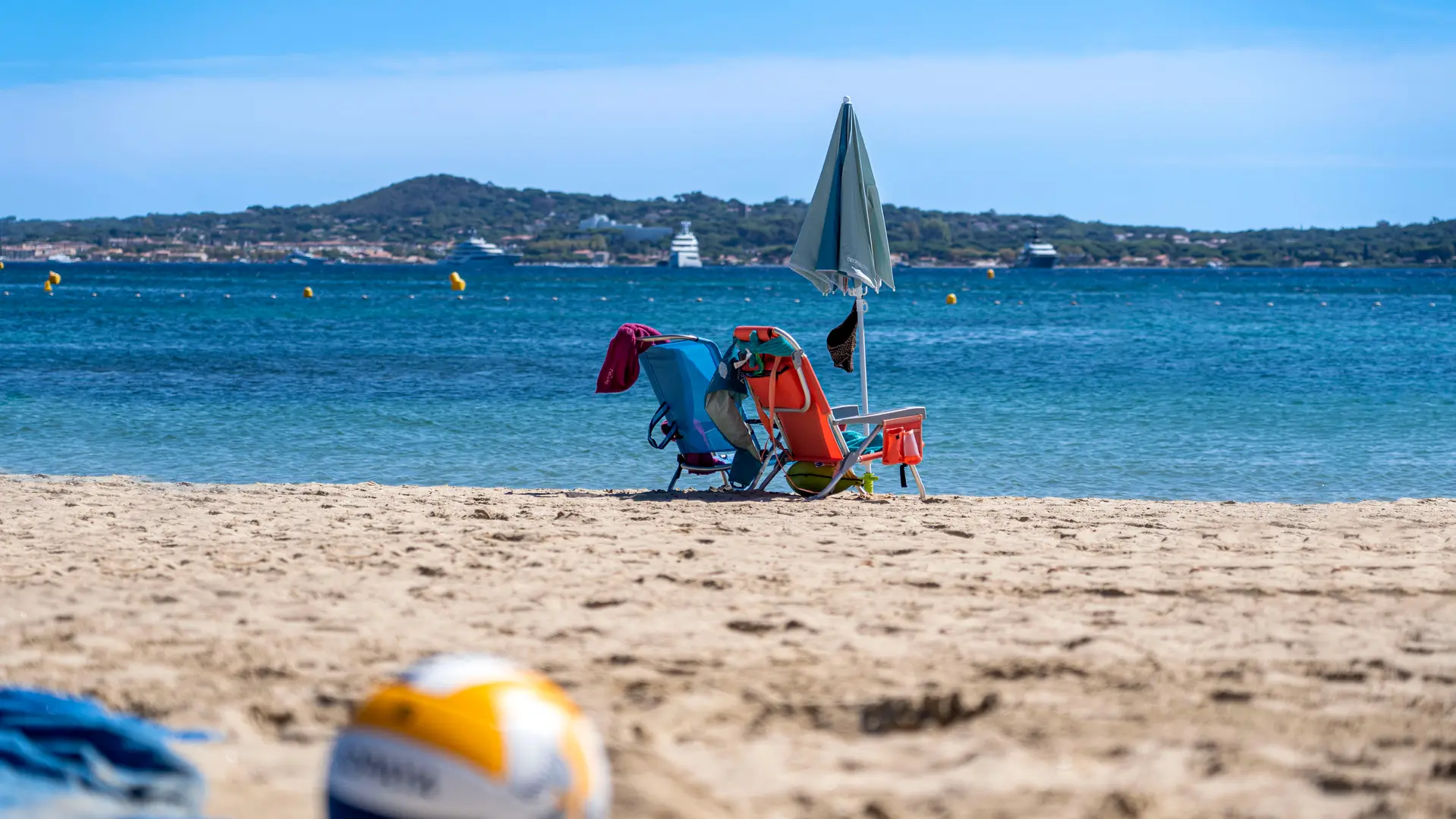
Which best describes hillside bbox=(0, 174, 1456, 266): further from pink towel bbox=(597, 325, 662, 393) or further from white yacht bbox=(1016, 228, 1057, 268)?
pink towel bbox=(597, 325, 662, 393)

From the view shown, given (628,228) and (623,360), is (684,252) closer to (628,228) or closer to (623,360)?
(628,228)

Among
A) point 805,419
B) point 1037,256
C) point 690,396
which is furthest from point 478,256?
point 805,419

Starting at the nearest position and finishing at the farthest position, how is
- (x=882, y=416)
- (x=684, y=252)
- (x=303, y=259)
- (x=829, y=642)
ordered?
(x=829, y=642) < (x=882, y=416) < (x=684, y=252) < (x=303, y=259)

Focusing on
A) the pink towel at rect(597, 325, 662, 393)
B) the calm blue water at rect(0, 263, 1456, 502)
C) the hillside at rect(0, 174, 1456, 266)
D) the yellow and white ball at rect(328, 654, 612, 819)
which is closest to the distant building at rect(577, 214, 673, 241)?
the hillside at rect(0, 174, 1456, 266)

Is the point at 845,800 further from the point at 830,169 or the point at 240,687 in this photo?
the point at 830,169

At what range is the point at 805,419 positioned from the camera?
7938 millimetres

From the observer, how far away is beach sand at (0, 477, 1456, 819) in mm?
3115

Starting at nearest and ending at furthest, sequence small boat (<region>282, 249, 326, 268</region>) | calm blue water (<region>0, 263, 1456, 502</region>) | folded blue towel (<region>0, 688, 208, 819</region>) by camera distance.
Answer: folded blue towel (<region>0, 688, 208, 819</region>), calm blue water (<region>0, 263, 1456, 502</region>), small boat (<region>282, 249, 326, 268</region>)

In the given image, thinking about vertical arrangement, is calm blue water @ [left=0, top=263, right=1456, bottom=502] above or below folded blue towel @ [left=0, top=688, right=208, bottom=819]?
below

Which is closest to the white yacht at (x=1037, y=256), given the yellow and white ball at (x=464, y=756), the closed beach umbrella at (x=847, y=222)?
the closed beach umbrella at (x=847, y=222)

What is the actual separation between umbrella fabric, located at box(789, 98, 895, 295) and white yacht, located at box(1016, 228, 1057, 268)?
406 feet

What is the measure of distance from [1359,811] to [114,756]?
Result: 2.99 meters

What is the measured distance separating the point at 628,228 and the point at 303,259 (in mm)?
A: 37983

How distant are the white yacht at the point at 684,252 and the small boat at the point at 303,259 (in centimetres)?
3946
